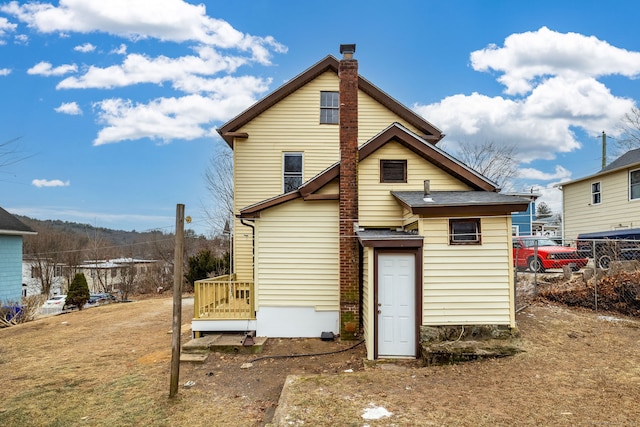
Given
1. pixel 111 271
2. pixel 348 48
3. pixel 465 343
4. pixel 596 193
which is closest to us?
pixel 465 343

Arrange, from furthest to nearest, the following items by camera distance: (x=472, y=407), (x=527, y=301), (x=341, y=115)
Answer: (x=527, y=301) → (x=341, y=115) → (x=472, y=407)

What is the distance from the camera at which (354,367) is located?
8320 millimetres

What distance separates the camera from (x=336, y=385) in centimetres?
→ 671

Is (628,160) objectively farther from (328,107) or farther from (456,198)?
(456,198)

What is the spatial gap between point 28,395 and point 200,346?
10.6 ft

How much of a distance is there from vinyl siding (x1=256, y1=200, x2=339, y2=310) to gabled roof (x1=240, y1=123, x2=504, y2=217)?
11.9 inches

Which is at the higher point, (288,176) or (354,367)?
(288,176)

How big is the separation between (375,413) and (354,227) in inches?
195

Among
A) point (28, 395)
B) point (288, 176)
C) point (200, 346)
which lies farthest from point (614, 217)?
point (28, 395)

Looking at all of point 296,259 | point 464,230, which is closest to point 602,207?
point 464,230

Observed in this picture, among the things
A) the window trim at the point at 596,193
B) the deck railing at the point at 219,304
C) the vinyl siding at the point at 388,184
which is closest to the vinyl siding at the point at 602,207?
the window trim at the point at 596,193

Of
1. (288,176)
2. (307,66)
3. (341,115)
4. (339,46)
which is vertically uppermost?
(307,66)

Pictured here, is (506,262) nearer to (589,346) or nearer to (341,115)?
(589,346)

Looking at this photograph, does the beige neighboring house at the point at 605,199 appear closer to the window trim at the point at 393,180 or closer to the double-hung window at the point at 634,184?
the double-hung window at the point at 634,184
